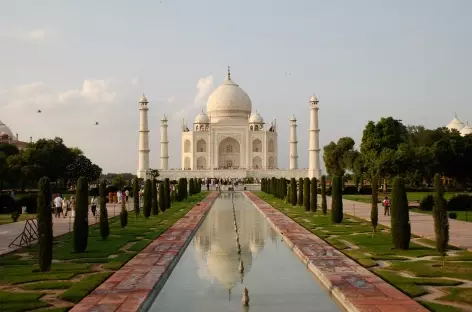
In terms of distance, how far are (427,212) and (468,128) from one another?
42894mm

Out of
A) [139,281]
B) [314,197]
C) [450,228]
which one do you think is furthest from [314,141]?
[139,281]

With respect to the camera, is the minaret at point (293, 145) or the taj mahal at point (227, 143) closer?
the taj mahal at point (227, 143)

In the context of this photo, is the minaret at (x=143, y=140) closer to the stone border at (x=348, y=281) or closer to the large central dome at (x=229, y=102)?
the large central dome at (x=229, y=102)

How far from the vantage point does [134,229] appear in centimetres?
1445

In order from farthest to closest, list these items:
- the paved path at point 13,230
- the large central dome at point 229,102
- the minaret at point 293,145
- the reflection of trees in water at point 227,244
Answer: the large central dome at point 229,102 → the minaret at point 293,145 → the paved path at point 13,230 → the reflection of trees in water at point 227,244

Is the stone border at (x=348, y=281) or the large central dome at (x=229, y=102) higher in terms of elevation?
the large central dome at (x=229, y=102)

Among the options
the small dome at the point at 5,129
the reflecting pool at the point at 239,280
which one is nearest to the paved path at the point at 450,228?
the reflecting pool at the point at 239,280

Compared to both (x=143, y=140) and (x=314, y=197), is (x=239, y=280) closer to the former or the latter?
(x=314, y=197)

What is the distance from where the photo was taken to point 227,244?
11.4 metres

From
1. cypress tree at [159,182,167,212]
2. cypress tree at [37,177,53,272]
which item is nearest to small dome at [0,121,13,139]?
cypress tree at [159,182,167,212]

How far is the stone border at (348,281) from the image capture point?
599cm

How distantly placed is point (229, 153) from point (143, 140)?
10.8 metres

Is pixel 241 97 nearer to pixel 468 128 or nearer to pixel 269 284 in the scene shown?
pixel 468 128

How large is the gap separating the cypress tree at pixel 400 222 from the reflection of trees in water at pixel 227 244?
95.2 inches
